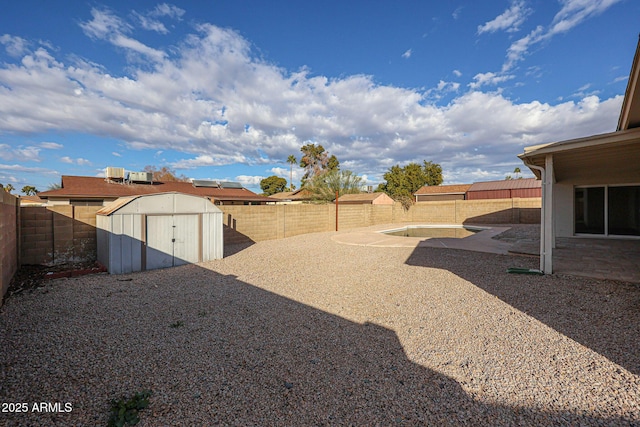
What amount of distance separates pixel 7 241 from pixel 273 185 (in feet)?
158

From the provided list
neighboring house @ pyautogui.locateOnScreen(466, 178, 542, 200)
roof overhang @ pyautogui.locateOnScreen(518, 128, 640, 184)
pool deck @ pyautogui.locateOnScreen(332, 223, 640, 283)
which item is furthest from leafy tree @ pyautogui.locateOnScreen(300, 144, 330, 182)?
roof overhang @ pyautogui.locateOnScreen(518, 128, 640, 184)

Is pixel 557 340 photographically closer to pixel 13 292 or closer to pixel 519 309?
pixel 519 309

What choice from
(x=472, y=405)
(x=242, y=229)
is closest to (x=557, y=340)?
(x=472, y=405)

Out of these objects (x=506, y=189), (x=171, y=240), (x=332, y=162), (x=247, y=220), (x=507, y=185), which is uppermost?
(x=332, y=162)

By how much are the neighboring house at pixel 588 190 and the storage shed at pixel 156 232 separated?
818 centimetres

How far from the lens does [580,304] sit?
14.2 ft

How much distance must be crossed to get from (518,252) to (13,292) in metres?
11.7

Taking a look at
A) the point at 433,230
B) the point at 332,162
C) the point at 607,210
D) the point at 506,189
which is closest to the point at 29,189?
the point at 332,162

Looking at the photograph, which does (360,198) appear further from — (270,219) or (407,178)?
(270,219)

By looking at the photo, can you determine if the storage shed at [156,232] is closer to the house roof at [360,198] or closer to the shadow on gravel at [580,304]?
the shadow on gravel at [580,304]

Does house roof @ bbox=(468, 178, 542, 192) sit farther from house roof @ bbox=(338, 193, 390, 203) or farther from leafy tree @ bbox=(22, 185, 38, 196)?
leafy tree @ bbox=(22, 185, 38, 196)

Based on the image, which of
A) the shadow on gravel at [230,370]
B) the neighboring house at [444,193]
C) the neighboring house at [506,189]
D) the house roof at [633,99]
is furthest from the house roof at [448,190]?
the shadow on gravel at [230,370]

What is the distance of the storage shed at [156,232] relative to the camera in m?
6.75

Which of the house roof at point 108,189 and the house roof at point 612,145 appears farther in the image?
the house roof at point 108,189
